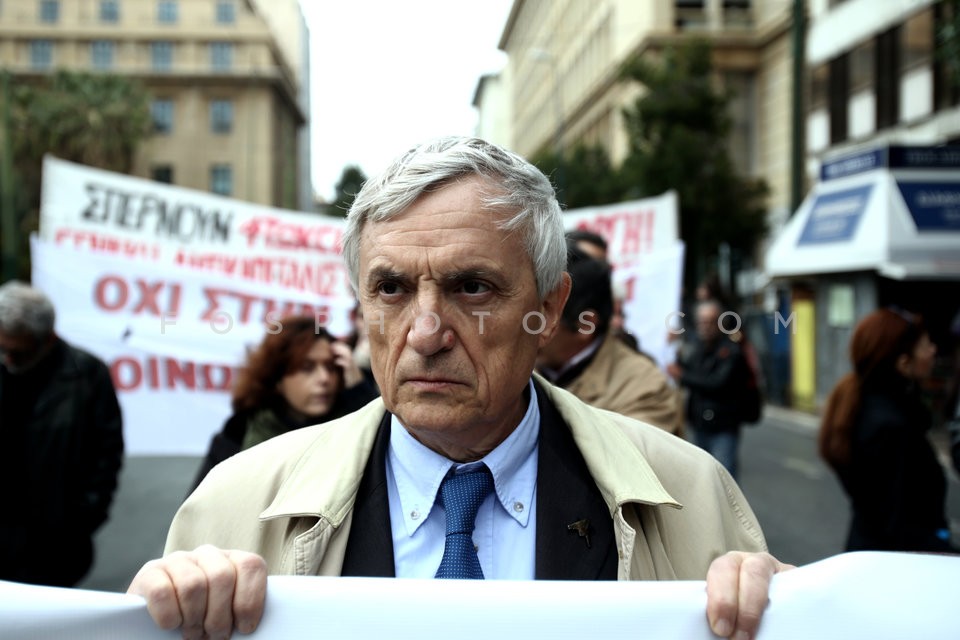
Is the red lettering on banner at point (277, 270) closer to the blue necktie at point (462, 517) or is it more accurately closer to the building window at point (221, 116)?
the blue necktie at point (462, 517)

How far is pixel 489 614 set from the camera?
4.69ft

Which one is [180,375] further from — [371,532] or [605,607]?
[605,607]

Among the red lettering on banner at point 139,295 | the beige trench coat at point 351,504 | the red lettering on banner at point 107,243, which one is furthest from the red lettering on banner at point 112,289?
the beige trench coat at point 351,504

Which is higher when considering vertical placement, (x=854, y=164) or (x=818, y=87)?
(x=818, y=87)

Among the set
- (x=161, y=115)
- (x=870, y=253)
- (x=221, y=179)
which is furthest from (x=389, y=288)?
(x=221, y=179)

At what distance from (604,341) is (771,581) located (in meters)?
1.99

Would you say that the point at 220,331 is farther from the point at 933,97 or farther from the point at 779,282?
the point at 933,97

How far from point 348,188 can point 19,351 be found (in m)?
2.37

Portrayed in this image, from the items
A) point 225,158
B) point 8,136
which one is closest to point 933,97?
point 8,136

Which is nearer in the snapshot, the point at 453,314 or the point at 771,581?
the point at 771,581

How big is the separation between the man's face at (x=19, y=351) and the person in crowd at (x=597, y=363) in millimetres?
2380

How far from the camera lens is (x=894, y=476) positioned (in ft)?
12.3

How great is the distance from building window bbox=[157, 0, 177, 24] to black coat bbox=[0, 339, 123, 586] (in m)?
17.7

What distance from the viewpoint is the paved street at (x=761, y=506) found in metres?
6.50
